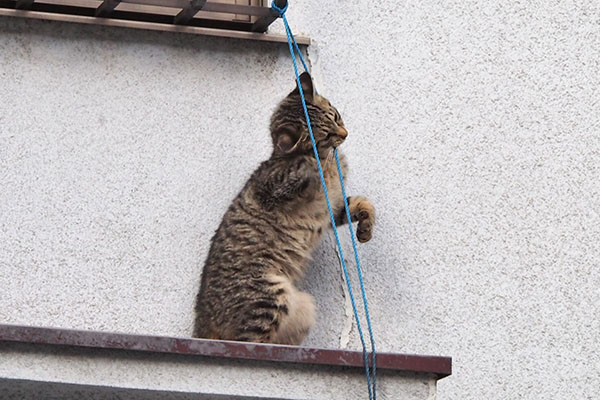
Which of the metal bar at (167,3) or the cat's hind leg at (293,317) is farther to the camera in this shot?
the metal bar at (167,3)

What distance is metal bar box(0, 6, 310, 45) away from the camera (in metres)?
4.99

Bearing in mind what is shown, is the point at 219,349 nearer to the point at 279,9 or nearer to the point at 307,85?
the point at 307,85

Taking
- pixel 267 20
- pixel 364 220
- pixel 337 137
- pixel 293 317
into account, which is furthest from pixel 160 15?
pixel 293 317

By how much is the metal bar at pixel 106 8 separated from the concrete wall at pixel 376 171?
0.11 m

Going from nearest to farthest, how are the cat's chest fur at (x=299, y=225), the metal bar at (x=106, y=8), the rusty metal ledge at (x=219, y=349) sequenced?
the rusty metal ledge at (x=219, y=349) → the cat's chest fur at (x=299, y=225) → the metal bar at (x=106, y=8)

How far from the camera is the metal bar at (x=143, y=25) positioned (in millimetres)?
4994

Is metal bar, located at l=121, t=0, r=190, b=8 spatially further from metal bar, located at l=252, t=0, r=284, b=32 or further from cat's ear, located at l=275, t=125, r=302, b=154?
cat's ear, located at l=275, t=125, r=302, b=154

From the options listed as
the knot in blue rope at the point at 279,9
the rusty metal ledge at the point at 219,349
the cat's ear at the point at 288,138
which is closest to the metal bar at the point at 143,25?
the knot in blue rope at the point at 279,9

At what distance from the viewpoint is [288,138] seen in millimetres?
4895

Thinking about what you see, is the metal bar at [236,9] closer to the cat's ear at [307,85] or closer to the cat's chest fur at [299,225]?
the cat's ear at [307,85]

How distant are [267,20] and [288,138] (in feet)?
2.05

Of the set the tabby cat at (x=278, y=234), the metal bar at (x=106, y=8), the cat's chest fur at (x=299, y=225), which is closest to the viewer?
the tabby cat at (x=278, y=234)

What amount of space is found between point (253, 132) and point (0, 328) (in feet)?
6.23

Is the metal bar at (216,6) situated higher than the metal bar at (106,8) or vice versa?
the metal bar at (216,6)
